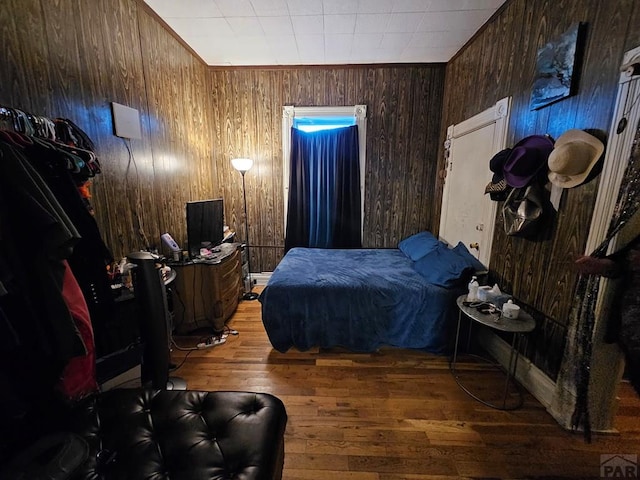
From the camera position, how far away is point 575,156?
148 centimetres

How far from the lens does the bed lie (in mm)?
2221

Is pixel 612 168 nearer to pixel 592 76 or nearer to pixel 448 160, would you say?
pixel 592 76

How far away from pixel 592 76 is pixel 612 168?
Answer: 0.54 metres

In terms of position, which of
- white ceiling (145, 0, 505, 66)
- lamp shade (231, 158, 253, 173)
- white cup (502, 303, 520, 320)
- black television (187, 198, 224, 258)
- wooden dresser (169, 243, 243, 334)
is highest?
white ceiling (145, 0, 505, 66)

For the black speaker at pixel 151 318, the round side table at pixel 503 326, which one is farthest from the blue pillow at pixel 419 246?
the black speaker at pixel 151 318

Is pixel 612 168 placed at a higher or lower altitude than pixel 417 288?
higher

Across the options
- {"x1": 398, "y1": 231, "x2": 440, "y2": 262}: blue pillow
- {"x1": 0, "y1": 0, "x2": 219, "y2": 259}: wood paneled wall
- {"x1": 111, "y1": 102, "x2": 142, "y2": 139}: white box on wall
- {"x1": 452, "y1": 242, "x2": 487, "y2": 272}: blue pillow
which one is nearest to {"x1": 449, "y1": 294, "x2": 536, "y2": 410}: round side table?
{"x1": 452, "y1": 242, "x2": 487, "y2": 272}: blue pillow

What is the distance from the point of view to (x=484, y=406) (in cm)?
178

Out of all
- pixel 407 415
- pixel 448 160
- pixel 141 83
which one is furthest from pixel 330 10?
pixel 407 415

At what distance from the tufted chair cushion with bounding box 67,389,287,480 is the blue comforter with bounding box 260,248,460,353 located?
1041 mm

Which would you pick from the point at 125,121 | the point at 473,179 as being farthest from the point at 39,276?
the point at 473,179

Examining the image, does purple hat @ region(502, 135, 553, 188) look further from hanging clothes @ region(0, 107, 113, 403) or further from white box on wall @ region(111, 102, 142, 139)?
white box on wall @ region(111, 102, 142, 139)

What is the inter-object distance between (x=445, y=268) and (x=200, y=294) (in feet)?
7.25

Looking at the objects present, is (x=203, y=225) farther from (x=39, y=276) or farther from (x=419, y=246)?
(x=419, y=246)
